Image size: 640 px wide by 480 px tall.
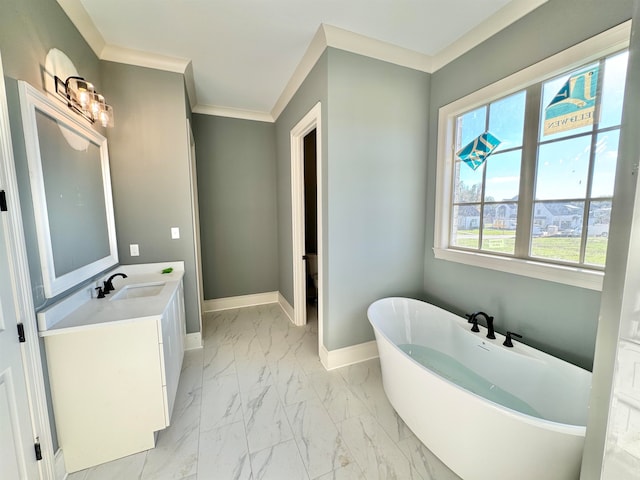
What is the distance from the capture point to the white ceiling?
1.66 metres

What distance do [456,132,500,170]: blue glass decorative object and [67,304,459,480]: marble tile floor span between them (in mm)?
1991

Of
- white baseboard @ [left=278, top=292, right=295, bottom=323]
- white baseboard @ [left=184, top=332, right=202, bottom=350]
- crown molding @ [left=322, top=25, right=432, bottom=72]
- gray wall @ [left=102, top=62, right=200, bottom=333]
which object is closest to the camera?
crown molding @ [left=322, top=25, right=432, bottom=72]

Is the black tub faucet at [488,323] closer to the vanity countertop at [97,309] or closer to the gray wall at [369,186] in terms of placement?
the gray wall at [369,186]

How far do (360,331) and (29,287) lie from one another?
2176mm

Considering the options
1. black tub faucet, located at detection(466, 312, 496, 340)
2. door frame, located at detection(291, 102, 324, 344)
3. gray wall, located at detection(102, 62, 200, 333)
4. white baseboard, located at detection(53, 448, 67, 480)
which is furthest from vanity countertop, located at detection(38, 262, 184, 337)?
black tub faucet, located at detection(466, 312, 496, 340)

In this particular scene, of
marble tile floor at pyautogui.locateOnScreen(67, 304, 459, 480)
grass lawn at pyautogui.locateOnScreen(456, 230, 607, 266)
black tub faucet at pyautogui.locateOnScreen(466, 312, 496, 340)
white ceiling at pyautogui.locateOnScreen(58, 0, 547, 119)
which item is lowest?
marble tile floor at pyautogui.locateOnScreen(67, 304, 459, 480)

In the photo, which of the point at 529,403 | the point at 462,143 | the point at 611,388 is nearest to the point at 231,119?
the point at 462,143

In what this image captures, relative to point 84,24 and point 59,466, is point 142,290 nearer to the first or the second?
point 59,466

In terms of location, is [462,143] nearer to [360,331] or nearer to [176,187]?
[360,331]

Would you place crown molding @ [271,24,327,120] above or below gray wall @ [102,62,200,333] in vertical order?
above

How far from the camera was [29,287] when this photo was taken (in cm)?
116

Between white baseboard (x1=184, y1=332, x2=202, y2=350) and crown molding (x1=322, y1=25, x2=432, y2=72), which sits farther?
white baseboard (x1=184, y1=332, x2=202, y2=350)

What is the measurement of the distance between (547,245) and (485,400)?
116 centimetres

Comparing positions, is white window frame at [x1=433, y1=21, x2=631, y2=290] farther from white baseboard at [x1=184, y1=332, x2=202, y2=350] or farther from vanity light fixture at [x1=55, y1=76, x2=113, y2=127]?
vanity light fixture at [x1=55, y1=76, x2=113, y2=127]
